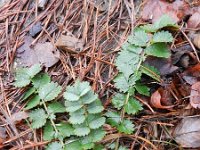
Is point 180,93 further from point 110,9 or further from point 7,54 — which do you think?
point 7,54

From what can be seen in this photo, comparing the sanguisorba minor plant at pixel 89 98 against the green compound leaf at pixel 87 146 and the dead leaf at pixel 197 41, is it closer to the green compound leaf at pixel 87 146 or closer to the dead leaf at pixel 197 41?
the green compound leaf at pixel 87 146

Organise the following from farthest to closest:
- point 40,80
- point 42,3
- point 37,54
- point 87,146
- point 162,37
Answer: point 42,3, point 37,54, point 40,80, point 162,37, point 87,146

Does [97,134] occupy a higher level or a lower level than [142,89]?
lower

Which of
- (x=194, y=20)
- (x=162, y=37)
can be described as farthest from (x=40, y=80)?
(x=194, y=20)

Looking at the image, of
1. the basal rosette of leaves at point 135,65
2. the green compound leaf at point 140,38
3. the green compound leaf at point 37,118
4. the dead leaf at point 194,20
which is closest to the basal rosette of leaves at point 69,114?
the green compound leaf at point 37,118

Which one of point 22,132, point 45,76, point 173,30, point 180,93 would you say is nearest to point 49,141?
point 22,132

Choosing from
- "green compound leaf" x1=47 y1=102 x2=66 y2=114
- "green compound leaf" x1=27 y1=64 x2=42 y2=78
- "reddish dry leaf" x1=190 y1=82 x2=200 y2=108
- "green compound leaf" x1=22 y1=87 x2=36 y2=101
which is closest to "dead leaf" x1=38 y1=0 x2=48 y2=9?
"green compound leaf" x1=27 y1=64 x2=42 y2=78

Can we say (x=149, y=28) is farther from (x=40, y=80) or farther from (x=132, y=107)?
(x=40, y=80)
